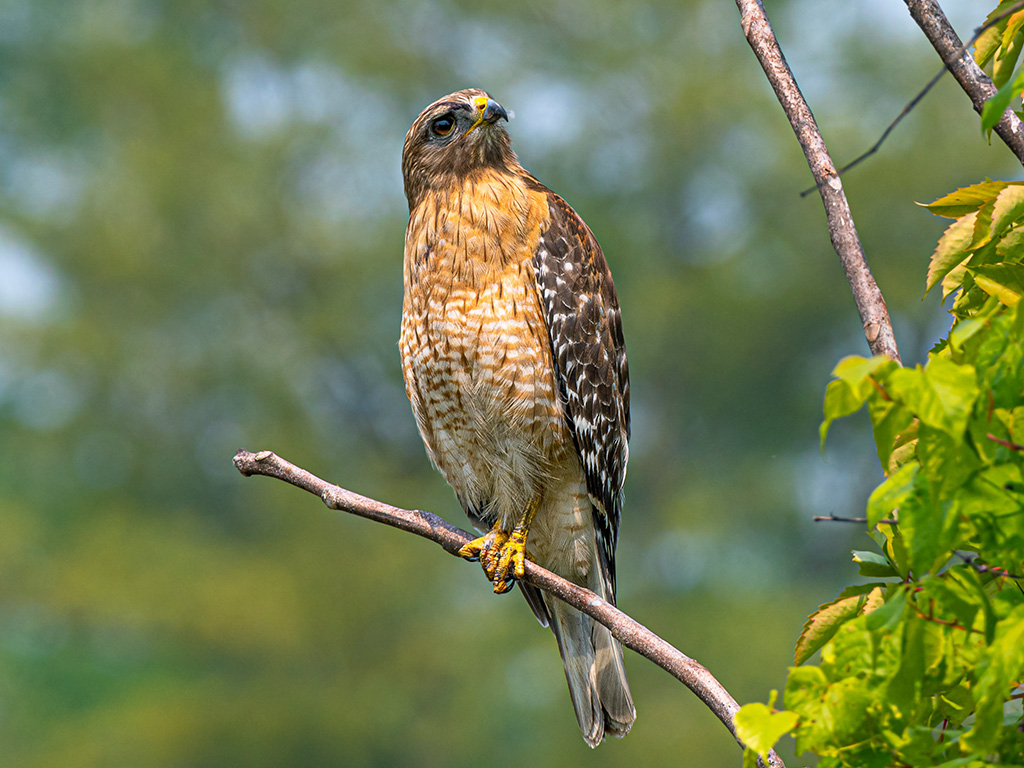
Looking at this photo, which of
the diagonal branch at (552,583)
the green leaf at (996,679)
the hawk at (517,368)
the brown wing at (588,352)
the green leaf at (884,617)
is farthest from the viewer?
the brown wing at (588,352)

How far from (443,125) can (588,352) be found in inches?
34.6

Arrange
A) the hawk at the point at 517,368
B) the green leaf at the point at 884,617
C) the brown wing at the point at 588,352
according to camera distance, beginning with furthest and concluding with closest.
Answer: the brown wing at the point at 588,352, the hawk at the point at 517,368, the green leaf at the point at 884,617

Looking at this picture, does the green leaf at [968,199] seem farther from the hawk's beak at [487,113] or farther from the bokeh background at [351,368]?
the bokeh background at [351,368]

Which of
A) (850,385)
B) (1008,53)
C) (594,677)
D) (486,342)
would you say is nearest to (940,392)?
(850,385)

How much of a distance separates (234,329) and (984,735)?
56.5ft

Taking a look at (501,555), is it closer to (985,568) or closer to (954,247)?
(954,247)

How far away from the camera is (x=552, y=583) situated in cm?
257

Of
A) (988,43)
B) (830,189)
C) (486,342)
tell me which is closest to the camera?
(988,43)

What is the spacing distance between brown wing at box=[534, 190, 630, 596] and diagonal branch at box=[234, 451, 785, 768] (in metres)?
0.58

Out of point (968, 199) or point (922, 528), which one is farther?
point (968, 199)

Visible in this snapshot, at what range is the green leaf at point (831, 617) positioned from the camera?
1503 mm

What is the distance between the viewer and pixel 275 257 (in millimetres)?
17828

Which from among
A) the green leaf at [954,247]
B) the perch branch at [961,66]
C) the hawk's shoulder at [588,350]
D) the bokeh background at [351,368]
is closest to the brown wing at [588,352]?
the hawk's shoulder at [588,350]

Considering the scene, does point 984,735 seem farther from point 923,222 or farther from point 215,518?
point 923,222
